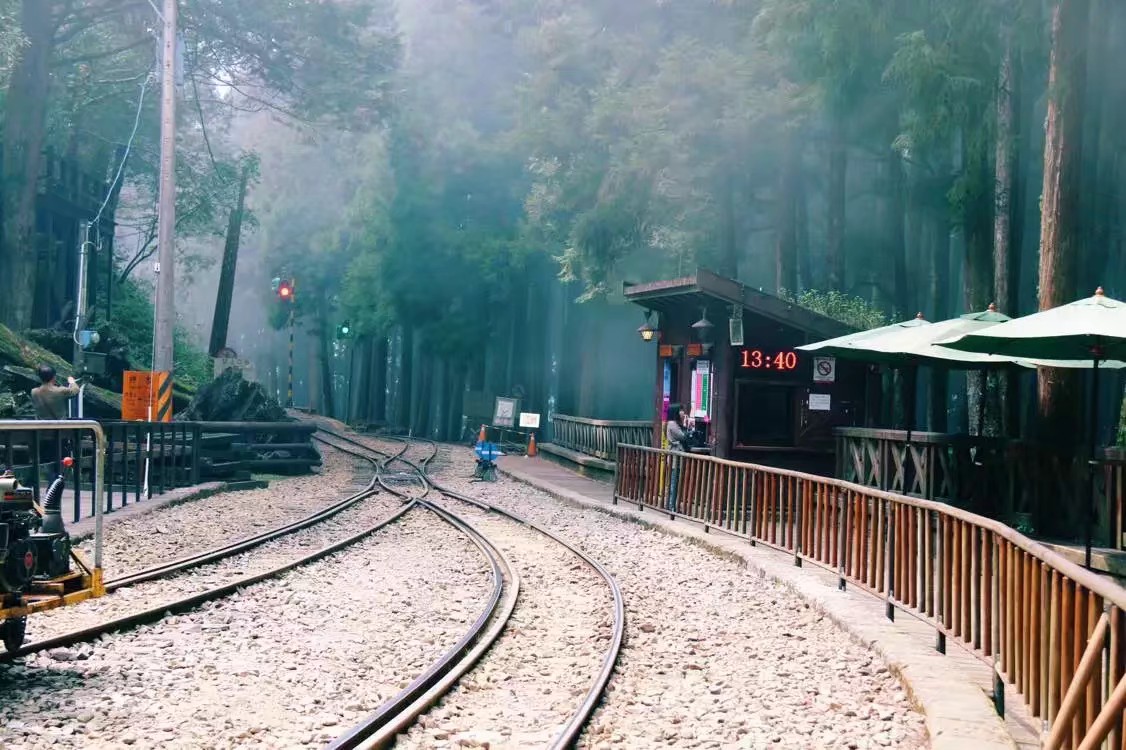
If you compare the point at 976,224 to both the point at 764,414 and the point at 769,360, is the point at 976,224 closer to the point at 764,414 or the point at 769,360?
the point at 769,360

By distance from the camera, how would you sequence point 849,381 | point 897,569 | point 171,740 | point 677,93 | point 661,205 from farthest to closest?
point 661,205 → point 677,93 → point 849,381 → point 897,569 → point 171,740

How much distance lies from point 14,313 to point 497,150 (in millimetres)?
22292

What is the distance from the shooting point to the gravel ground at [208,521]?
1369 centimetres

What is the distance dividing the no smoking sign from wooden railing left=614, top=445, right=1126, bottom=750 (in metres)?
4.01

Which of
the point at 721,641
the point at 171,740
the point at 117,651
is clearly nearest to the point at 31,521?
the point at 117,651

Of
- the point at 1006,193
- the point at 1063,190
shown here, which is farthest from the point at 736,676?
the point at 1006,193

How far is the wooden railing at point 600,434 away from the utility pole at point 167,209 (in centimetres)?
866

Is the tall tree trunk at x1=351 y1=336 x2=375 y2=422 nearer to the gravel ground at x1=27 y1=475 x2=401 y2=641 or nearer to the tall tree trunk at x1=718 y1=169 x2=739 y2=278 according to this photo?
the tall tree trunk at x1=718 y1=169 x2=739 y2=278

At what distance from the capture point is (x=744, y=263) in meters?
38.2

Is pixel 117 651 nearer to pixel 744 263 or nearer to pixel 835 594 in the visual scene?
pixel 835 594

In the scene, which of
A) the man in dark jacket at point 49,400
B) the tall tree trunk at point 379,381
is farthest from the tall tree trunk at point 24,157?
the tall tree trunk at point 379,381

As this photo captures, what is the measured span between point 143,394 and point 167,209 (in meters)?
3.16

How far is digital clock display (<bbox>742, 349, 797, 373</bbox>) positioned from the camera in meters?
19.9

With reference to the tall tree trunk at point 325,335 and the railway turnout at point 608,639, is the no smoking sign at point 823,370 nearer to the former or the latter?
the railway turnout at point 608,639
